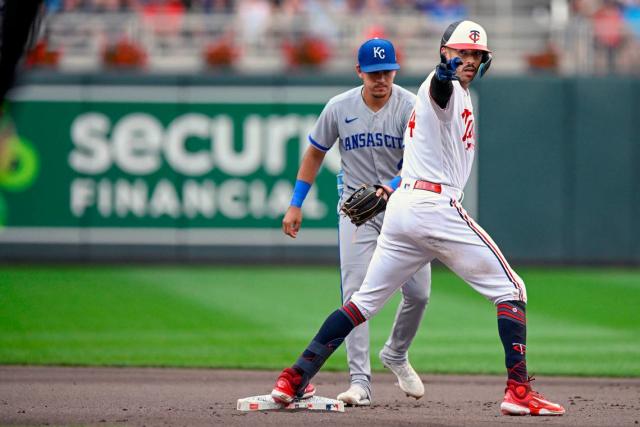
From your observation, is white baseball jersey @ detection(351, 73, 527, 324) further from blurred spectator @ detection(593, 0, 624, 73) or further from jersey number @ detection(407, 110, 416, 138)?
blurred spectator @ detection(593, 0, 624, 73)

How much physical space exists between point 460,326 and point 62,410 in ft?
18.6

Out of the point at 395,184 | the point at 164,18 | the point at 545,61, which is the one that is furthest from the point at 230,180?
the point at 395,184

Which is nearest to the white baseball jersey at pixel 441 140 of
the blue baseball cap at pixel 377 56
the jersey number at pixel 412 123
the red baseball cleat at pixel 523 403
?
the jersey number at pixel 412 123

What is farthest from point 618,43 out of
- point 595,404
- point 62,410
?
point 62,410

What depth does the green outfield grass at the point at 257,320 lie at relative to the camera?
937 centimetres

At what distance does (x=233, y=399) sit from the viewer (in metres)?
7.15

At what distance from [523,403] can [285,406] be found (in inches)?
51.9

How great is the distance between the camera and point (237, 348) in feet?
32.3

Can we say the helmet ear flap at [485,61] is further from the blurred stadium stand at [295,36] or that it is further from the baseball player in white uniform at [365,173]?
the blurred stadium stand at [295,36]

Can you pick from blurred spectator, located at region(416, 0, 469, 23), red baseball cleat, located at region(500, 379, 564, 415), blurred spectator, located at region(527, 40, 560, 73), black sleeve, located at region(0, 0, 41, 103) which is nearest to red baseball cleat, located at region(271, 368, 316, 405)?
red baseball cleat, located at region(500, 379, 564, 415)

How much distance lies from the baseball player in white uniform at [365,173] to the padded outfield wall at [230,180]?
1022 centimetres

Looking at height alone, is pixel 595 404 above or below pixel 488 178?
below

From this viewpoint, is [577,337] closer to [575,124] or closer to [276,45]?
[575,124]

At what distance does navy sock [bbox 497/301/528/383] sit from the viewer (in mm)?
6246
